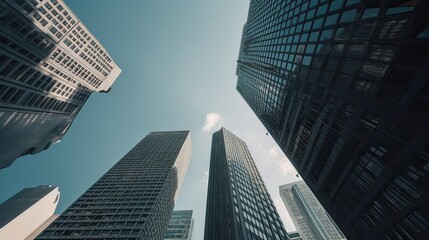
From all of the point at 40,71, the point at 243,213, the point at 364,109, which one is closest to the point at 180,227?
the point at 243,213

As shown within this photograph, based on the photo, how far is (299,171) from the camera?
39.7 meters

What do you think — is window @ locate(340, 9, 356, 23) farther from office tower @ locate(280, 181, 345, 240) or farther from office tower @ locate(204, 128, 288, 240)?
office tower @ locate(280, 181, 345, 240)

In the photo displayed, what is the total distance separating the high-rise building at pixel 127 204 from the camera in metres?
62.4

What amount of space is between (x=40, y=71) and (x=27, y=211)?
393 ft

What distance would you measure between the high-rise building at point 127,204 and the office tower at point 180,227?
47458 millimetres

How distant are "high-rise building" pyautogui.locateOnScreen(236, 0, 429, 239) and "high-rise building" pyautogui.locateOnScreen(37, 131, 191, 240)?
183 ft

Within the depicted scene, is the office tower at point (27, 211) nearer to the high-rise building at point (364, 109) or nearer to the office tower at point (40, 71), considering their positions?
the office tower at point (40, 71)

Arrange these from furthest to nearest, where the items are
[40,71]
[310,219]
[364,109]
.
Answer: [310,219], [40,71], [364,109]

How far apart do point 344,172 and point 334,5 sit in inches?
795

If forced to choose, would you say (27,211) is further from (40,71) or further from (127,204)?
(40,71)

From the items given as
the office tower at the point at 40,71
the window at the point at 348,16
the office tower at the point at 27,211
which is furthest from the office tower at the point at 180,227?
the window at the point at 348,16

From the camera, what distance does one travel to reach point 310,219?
16775 centimetres

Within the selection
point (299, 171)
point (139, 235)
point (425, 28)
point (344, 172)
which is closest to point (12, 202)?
point (139, 235)

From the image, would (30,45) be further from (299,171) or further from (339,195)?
(339,195)
